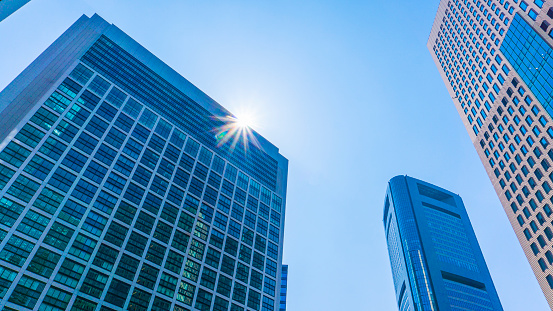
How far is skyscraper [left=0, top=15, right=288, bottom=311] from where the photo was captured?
5975 cm

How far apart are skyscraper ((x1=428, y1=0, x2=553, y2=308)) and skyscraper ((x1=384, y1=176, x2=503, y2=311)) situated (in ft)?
323

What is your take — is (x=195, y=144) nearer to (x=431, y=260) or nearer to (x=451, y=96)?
(x=451, y=96)

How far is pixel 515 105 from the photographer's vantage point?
2603 inches

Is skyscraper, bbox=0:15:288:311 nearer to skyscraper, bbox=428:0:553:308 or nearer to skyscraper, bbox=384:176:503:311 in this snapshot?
skyscraper, bbox=428:0:553:308

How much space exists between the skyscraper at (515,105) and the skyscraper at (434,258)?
323 ft

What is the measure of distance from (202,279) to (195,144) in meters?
37.7

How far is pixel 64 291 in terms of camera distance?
57688 mm

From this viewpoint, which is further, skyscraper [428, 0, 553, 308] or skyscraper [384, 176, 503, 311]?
skyscraper [384, 176, 503, 311]

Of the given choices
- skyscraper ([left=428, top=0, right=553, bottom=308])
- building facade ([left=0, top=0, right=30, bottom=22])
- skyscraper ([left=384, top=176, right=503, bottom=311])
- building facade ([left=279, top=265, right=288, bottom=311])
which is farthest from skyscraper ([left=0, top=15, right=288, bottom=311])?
skyscraper ([left=384, top=176, right=503, bottom=311])

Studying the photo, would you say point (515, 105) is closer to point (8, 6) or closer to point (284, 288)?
point (8, 6)

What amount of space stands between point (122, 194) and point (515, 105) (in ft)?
258

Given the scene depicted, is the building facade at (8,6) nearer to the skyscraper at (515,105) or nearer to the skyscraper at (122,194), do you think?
the skyscraper at (122,194)

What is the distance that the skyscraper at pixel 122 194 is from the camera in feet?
196

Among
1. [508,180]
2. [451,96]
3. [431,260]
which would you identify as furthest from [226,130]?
[431,260]
